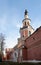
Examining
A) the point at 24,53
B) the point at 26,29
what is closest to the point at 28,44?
the point at 24,53

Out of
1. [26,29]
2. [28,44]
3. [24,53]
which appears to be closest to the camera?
[28,44]

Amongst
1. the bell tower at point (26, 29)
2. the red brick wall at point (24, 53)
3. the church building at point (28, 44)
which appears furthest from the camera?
the bell tower at point (26, 29)

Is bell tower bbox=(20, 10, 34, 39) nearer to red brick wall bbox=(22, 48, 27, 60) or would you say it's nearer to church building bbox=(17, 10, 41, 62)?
church building bbox=(17, 10, 41, 62)

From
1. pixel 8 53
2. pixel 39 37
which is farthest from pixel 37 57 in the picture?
pixel 8 53

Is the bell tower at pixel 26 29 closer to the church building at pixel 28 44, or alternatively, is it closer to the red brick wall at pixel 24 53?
the church building at pixel 28 44

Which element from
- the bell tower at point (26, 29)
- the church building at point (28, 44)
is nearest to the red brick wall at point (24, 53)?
the church building at point (28, 44)

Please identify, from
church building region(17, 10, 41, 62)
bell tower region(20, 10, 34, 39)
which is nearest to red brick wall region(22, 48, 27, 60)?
church building region(17, 10, 41, 62)

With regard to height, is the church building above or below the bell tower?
below

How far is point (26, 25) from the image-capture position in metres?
48.8

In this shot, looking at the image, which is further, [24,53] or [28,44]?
[24,53]

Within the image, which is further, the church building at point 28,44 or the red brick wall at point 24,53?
the red brick wall at point 24,53

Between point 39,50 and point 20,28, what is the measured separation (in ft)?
86.8

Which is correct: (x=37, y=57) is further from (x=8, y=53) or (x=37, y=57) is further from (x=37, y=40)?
(x=8, y=53)

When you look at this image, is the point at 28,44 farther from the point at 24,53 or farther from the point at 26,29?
the point at 26,29
